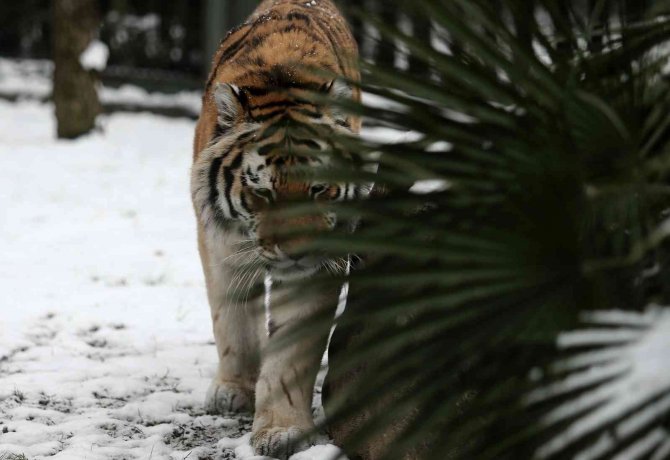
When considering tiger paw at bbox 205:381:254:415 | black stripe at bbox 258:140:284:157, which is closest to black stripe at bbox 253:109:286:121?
black stripe at bbox 258:140:284:157

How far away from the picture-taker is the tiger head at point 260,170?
9.62 ft

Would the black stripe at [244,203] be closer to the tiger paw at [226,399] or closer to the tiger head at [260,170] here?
the tiger head at [260,170]

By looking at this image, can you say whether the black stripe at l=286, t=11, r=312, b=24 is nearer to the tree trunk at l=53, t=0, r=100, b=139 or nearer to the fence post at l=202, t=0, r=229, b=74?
the tree trunk at l=53, t=0, r=100, b=139

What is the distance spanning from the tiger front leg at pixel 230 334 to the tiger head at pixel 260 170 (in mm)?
148

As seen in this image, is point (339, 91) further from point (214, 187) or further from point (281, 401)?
point (281, 401)

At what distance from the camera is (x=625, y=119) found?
143 cm

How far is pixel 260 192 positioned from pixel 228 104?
0.34 m

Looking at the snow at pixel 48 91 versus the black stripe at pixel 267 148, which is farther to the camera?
the snow at pixel 48 91

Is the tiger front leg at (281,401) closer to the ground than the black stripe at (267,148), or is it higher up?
closer to the ground

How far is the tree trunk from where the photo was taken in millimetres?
9031

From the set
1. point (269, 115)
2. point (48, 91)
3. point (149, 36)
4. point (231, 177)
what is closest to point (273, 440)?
point (231, 177)

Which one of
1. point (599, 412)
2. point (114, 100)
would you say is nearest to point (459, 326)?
point (599, 412)

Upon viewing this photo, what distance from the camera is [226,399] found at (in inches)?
136

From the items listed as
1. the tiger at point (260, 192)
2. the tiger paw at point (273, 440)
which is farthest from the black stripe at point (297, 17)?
the tiger paw at point (273, 440)
